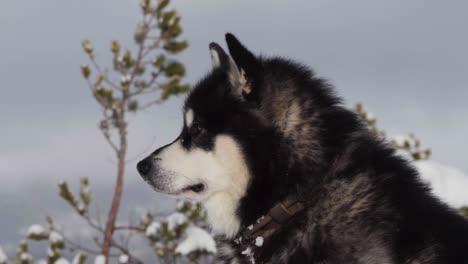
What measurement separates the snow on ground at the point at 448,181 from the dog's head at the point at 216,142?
6165 mm

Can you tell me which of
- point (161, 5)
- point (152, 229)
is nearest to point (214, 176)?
point (152, 229)

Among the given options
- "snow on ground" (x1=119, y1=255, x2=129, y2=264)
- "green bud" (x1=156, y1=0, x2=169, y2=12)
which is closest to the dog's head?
"snow on ground" (x1=119, y1=255, x2=129, y2=264)

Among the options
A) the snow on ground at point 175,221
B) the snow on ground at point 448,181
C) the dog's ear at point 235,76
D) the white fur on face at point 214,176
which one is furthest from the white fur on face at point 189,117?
the snow on ground at point 175,221

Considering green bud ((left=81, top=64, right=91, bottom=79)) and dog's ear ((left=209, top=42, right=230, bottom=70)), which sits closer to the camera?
dog's ear ((left=209, top=42, right=230, bottom=70))

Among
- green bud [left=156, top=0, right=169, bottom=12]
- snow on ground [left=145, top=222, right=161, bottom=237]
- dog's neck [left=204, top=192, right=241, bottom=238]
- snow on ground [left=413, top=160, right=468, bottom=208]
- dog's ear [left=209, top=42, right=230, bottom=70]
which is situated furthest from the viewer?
green bud [left=156, top=0, right=169, bottom=12]

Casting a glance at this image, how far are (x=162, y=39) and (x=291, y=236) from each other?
10454 millimetres

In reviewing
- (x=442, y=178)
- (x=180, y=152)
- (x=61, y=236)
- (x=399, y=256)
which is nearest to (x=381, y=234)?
(x=399, y=256)

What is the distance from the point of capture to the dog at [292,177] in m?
3.42

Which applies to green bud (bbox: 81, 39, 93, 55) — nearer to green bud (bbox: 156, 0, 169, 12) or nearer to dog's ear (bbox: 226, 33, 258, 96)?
green bud (bbox: 156, 0, 169, 12)

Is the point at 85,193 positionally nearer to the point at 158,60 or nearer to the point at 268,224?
the point at 158,60

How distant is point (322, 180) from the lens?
11.9 feet

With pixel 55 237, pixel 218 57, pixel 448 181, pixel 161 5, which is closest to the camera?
pixel 218 57

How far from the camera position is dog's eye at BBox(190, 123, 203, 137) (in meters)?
3.95

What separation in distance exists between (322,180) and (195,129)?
3.00 feet
